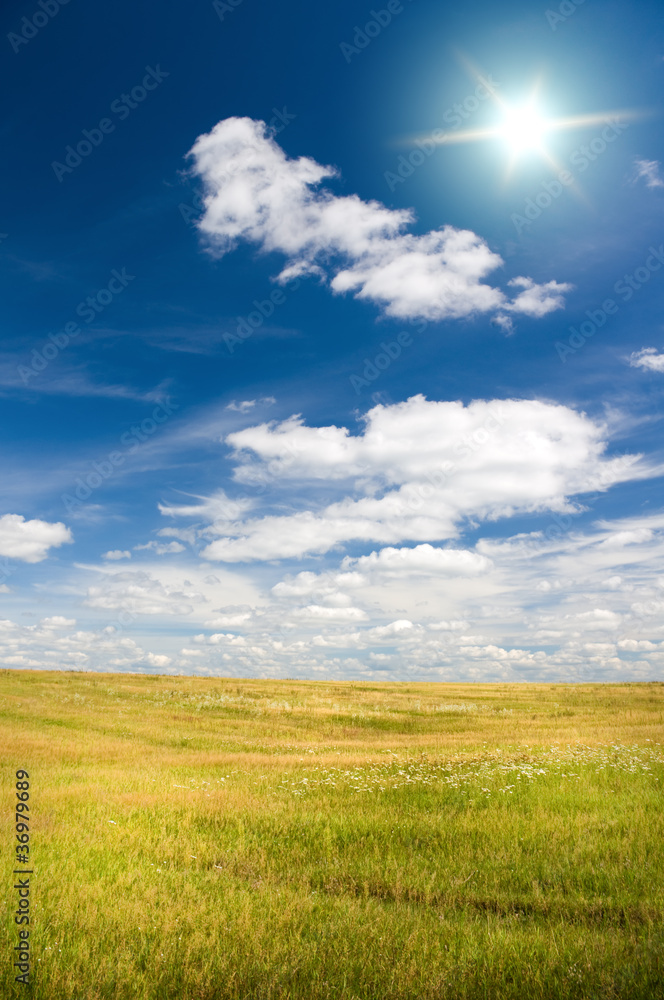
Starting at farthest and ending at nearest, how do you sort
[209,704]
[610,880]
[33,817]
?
1. [209,704]
2. [33,817]
3. [610,880]

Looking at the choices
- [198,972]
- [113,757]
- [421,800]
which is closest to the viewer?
[198,972]

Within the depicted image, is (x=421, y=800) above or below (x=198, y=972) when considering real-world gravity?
below

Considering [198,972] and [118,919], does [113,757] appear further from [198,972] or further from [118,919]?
[198,972]

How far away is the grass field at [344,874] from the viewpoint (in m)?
6.49

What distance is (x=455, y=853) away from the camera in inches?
433

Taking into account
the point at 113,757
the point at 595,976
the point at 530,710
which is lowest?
the point at 530,710

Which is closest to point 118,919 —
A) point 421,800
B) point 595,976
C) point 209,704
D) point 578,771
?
point 595,976

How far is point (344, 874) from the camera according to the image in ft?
32.8

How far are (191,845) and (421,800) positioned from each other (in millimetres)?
6231

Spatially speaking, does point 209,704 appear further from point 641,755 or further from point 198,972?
point 198,972

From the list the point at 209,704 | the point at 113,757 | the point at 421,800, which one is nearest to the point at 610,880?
the point at 421,800

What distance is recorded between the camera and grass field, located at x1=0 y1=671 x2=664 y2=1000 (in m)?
6.49

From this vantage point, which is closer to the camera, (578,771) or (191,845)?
(191,845)

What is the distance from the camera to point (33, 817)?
12711 mm
